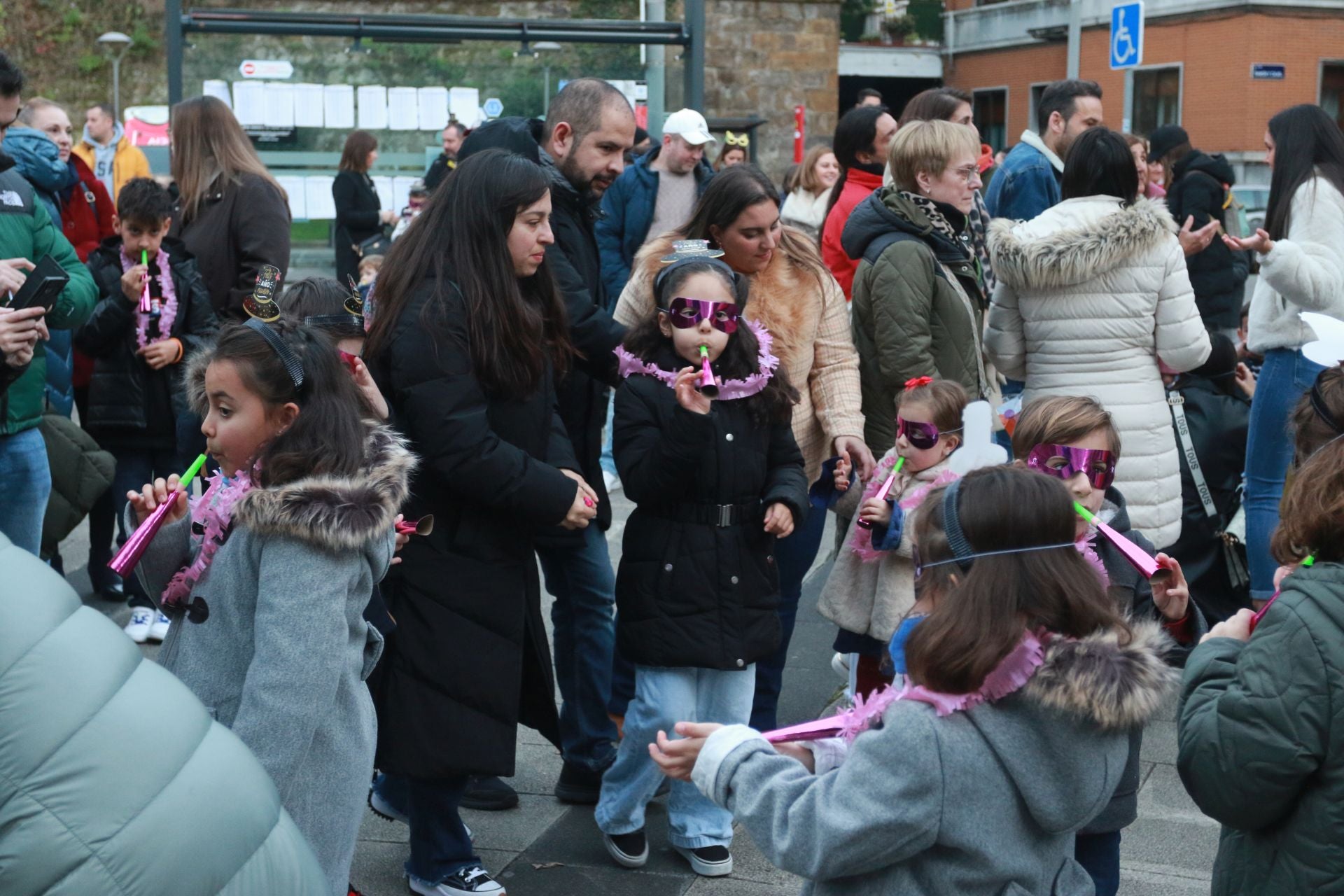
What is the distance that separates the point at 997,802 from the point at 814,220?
8.06 m

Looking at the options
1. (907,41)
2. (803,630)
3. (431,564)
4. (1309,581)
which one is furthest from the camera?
(907,41)

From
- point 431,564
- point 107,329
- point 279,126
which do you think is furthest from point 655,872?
point 279,126

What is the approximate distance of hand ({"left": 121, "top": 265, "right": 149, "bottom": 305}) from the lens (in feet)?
17.8

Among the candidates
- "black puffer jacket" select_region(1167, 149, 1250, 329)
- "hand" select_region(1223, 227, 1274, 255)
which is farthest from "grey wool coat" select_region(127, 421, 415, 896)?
"black puffer jacket" select_region(1167, 149, 1250, 329)

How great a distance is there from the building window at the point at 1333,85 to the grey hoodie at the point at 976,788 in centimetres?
2811

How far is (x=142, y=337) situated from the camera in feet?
18.2

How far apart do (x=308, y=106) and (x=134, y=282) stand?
21.4 ft

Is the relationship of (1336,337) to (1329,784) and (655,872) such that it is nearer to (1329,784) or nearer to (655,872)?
(1329,784)

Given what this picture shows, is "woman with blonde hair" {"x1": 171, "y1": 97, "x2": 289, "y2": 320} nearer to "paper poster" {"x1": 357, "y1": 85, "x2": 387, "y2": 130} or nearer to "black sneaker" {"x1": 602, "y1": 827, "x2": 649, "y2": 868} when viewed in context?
"black sneaker" {"x1": 602, "y1": 827, "x2": 649, "y2": 868}

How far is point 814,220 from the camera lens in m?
9.98

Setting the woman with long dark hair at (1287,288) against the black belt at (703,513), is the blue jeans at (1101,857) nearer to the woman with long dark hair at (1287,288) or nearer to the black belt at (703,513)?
the black belt at (703,513)

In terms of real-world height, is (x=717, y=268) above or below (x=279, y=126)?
below

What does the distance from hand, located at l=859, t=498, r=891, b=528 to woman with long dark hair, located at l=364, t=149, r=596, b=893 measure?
898 mm

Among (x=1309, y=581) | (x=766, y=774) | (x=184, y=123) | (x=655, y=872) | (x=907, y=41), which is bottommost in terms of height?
(x=655, y=872)
